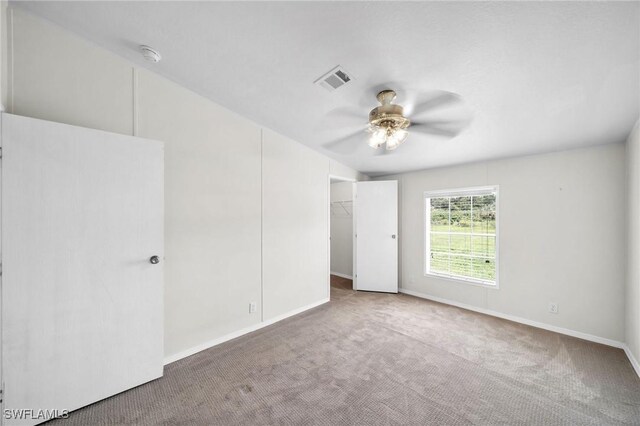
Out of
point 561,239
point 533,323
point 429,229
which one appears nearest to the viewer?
point 561,239

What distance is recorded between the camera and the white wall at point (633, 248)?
6.79ft

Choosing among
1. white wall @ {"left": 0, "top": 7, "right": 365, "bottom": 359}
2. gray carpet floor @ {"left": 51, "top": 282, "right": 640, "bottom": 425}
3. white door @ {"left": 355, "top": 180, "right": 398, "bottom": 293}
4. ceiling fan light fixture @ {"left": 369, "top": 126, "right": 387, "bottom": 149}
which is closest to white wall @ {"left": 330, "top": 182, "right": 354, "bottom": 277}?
white door @ {"left": 355, "top": 180, "right": 398, "bottom": 293}

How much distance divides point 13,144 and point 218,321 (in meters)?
2.07

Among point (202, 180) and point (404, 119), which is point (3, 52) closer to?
point (202, 180)

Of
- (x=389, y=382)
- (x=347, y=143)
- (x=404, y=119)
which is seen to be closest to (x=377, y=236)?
(x=347, y=143)

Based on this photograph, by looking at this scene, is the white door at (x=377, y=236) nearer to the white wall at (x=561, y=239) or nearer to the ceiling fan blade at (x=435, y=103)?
the white wall at (x=561, y=239)

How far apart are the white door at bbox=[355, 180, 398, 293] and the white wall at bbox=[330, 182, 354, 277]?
991 millimetres

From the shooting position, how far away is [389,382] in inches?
76.5

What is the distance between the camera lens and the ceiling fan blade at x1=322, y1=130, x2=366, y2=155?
290 centimetres

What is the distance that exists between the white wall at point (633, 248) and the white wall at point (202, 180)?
10.7 ft

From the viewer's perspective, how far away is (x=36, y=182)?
60.3 inches

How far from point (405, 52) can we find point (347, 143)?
5.44 ft

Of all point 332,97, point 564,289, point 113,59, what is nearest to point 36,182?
point 113,59

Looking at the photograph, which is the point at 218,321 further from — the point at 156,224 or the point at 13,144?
the point at 13,144
